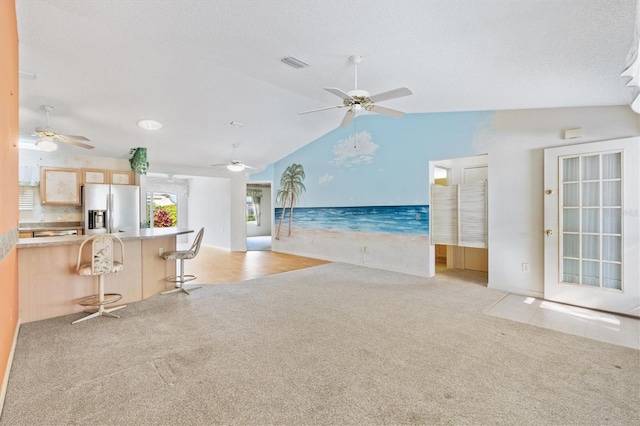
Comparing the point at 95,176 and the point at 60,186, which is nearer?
the point at 60,186

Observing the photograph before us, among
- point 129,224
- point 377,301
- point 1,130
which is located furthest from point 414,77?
point 129,224

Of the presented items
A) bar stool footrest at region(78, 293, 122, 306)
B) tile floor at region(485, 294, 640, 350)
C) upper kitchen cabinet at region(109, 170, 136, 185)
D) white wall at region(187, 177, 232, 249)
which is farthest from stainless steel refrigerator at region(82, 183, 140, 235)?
tile floor at region(485, 294, 640, 350)

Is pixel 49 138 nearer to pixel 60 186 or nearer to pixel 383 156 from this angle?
pixel 60 186

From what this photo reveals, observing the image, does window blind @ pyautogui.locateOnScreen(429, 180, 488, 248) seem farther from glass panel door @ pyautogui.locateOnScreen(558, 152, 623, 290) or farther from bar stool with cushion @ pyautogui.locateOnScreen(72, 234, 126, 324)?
bar stool with cushion @ pyautogui.locateOnScreen(72, 234, 126, 324)

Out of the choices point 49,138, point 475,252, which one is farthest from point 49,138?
point 475,252

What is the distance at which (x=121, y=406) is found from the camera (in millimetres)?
1917

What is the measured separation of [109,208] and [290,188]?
14.2 ft

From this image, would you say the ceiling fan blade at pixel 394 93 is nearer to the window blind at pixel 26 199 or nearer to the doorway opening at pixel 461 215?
the doorway opening at pixel 461 215

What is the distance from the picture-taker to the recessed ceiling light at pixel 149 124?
5456 mm

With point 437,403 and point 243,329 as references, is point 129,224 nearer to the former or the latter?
point 243,329

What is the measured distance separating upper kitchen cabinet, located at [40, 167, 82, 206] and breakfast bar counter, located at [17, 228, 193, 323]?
3.30 m

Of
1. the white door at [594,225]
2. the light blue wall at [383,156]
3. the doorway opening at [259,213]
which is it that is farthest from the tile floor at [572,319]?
the doorway opening at [259,213]

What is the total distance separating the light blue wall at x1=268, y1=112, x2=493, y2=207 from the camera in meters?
5.30

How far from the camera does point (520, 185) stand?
14.8 ft
